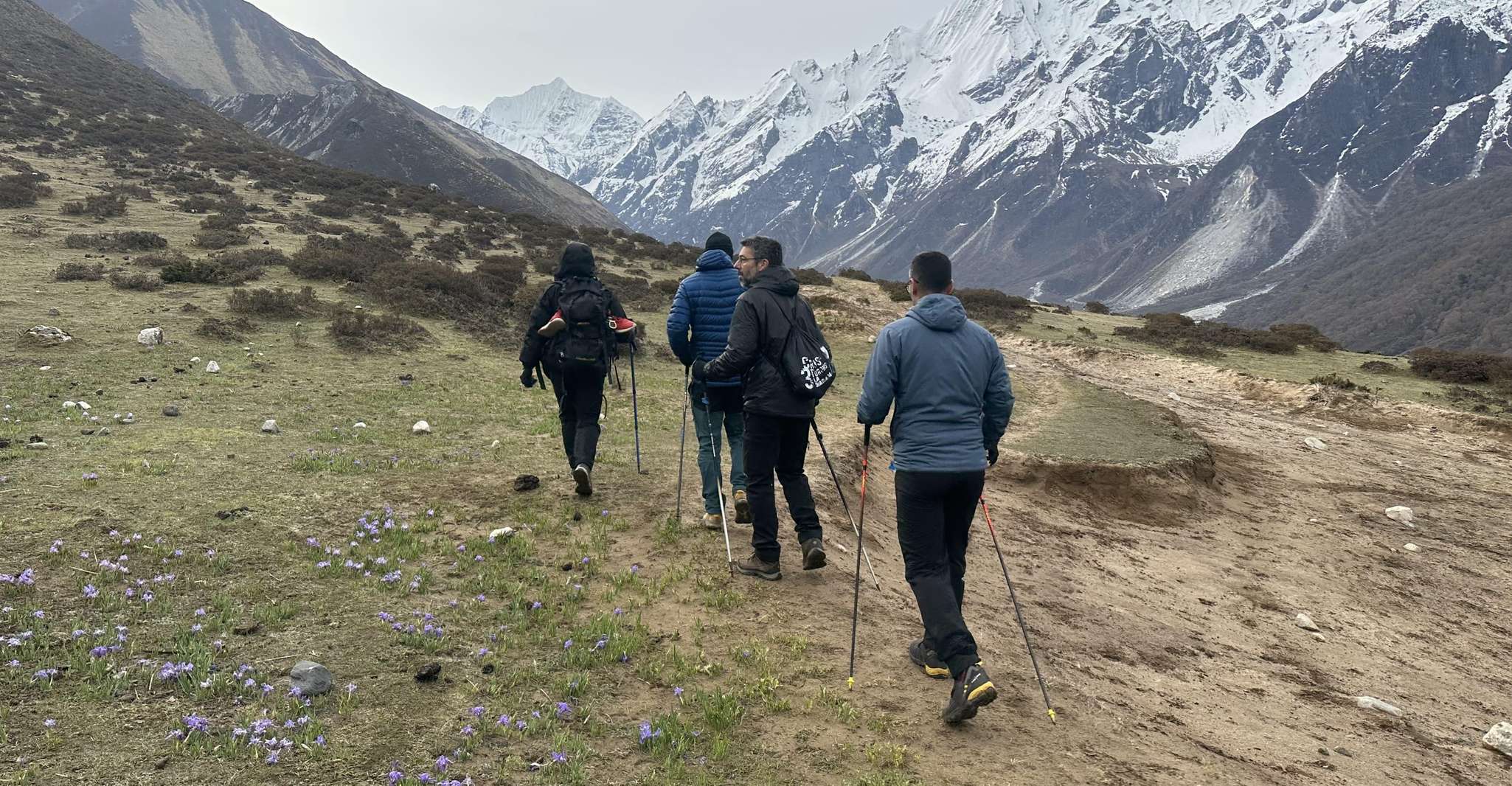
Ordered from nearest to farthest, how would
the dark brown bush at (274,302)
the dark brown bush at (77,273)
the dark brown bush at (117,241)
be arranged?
the dark brown bush at (274,302), the dark brown bush at (77,273), the dark brown bush at (117,241)

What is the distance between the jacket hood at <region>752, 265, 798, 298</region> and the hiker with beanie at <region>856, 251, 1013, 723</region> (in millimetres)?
1604

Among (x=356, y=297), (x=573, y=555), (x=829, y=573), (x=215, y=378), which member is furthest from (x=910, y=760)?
(x=356, y=297)

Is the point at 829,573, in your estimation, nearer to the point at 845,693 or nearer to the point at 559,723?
the point at 845,693

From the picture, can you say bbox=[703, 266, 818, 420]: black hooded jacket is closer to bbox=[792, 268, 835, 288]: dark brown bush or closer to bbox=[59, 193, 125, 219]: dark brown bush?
bbox=[59, 193, 125, 219]: dark brown bush

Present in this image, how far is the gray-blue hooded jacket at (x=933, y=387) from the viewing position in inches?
205

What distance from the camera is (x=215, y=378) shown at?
41.2 ft

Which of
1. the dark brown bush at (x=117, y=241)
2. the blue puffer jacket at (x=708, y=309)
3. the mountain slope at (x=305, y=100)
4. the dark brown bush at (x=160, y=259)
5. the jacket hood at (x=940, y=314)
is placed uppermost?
the mountain slope at (x=305, y=100)

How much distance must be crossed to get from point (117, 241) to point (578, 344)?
2172 cm

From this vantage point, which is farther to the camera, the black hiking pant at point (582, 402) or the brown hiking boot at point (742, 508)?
the black hiking pant at point (582, 402)

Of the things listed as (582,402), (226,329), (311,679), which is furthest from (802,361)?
(226,329)

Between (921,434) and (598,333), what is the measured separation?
183 inches

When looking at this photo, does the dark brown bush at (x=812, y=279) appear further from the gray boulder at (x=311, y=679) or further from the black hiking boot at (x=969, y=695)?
the gray boulder at (x=311, y=679)

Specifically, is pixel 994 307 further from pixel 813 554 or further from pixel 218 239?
pixel 218 239

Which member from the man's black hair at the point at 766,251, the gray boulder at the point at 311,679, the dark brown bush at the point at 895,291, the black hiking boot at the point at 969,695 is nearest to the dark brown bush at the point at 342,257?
the man's black hair at the point at 766,251
